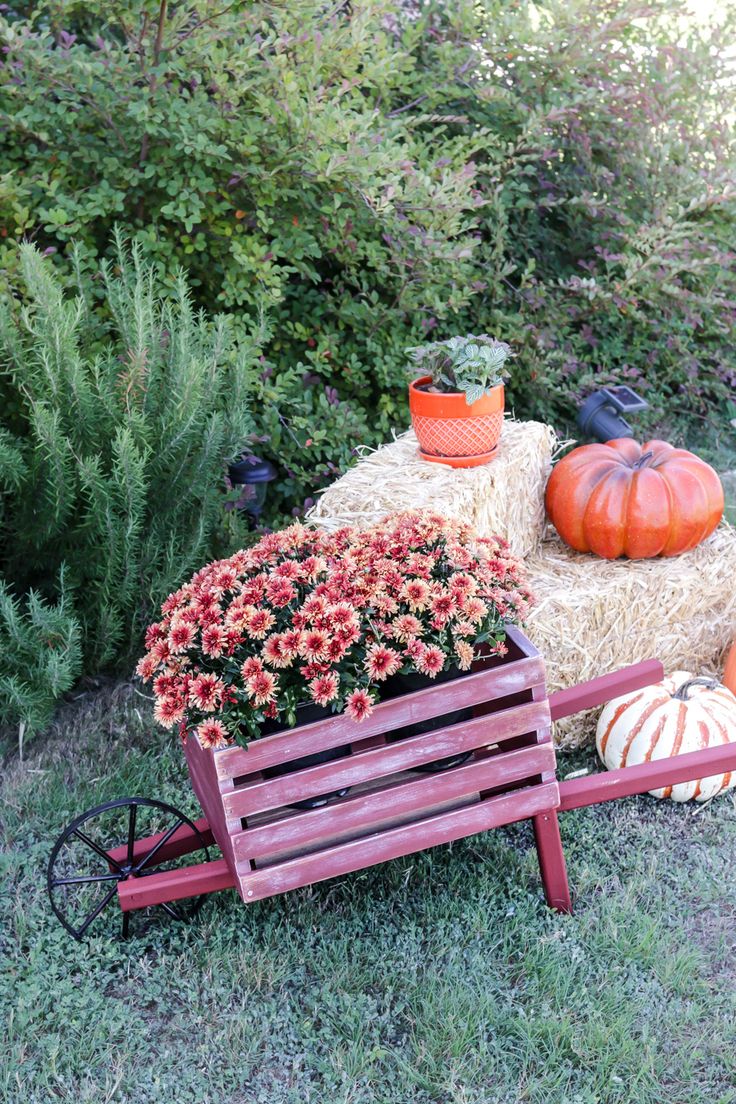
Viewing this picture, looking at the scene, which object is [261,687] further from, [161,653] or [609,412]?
[609,412]

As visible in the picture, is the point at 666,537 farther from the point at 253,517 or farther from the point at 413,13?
the point at 413,13

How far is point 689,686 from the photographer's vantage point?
275 centimetres

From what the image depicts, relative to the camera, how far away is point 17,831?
2498 mm

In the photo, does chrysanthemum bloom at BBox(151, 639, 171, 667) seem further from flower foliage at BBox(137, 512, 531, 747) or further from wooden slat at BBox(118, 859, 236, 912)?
wooden slat at BBox(118, 859, 236, 912)

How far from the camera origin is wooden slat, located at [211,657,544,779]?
1814 mm

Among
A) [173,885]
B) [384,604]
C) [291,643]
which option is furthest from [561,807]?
[173,885]

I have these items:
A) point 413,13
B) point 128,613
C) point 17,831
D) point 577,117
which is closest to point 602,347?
point 577,117

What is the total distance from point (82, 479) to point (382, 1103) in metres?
1.79

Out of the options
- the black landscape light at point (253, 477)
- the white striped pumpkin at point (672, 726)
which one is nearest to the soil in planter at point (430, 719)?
the white striped pumpkin at point (672, 726)

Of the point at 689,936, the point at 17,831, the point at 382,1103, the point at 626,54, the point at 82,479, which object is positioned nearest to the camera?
the point at 382,1103

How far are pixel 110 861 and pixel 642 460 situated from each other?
200 cm

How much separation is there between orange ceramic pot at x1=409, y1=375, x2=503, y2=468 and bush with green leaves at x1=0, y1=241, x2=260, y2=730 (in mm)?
574

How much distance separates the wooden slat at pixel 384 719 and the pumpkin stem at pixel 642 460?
4.27ft

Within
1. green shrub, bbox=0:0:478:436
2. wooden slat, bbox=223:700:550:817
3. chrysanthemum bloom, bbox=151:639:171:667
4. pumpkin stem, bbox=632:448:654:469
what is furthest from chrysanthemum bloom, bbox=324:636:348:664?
green shrub, bbox=0:0:478:436
